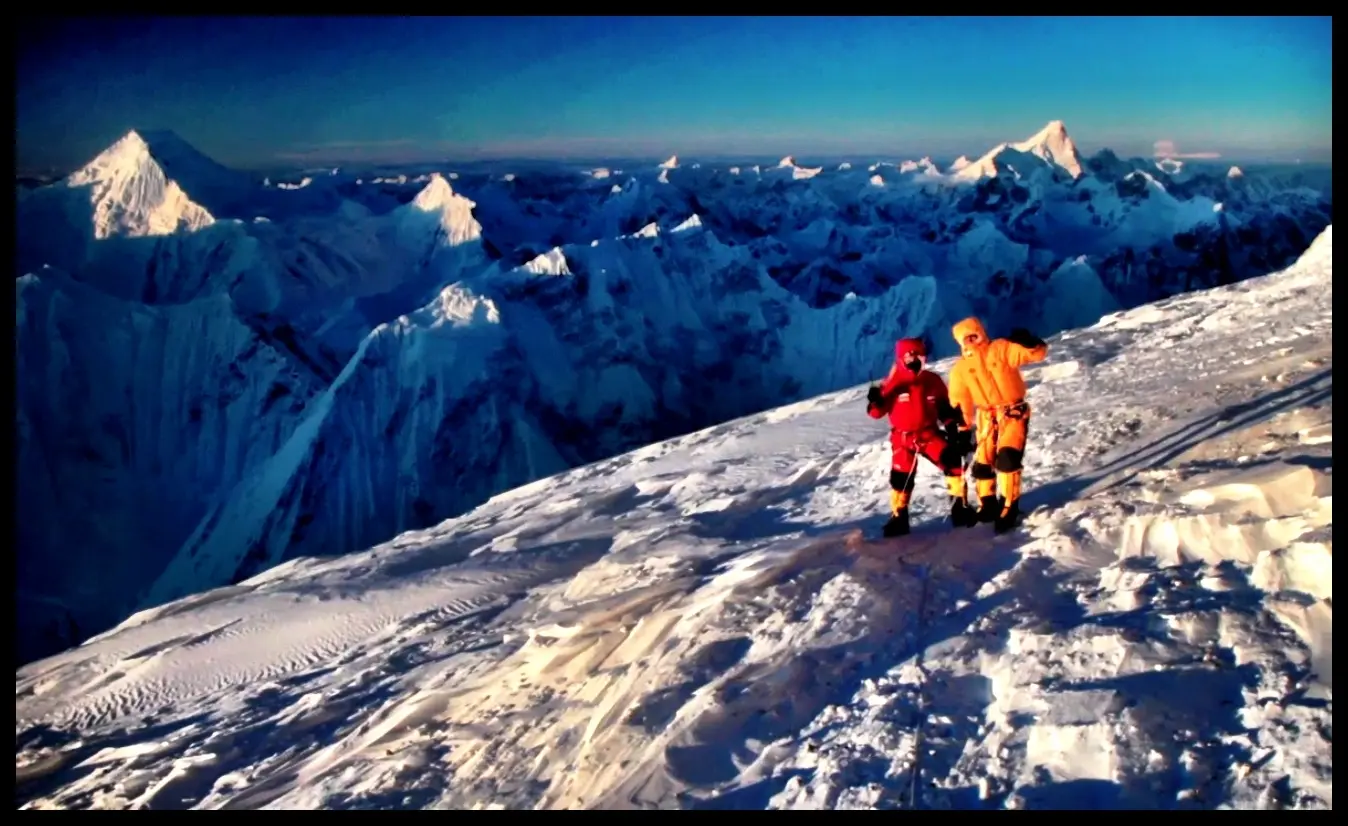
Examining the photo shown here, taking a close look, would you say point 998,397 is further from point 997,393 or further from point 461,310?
point 461,310

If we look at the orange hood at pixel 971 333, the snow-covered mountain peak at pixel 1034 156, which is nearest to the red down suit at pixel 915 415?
the orange hood at pixel 971 333

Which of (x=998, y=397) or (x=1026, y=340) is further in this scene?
(x=998, y=397)

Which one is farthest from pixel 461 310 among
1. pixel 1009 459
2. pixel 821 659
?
pixel 821 659

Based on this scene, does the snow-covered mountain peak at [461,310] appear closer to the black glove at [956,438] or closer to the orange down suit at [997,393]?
the black glove at [956,438]

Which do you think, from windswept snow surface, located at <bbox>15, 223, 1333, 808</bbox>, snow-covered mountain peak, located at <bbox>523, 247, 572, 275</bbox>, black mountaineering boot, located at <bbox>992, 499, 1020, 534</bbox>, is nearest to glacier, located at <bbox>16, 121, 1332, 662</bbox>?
snow-covered mountain peak, located at <bbox>523, 247, 572, 275</bbox>

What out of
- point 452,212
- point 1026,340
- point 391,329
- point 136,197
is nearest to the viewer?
point 1026,340
